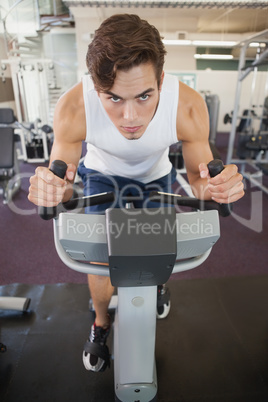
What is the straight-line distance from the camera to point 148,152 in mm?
1254

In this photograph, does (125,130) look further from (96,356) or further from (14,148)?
(14,148)

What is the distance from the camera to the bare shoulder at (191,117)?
4.01ft

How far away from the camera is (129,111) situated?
87cm

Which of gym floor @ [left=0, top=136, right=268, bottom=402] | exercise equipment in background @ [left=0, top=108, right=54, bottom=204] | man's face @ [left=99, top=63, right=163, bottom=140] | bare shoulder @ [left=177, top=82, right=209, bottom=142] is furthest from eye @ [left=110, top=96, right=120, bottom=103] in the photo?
exercise equipment in background @ [left=0, top=108, right=54, bottom=204]

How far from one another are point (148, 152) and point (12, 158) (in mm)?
2605

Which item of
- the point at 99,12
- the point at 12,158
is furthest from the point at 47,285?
the point at 99,12

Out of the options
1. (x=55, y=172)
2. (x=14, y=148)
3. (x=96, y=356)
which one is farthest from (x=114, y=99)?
(x=14, y=148)

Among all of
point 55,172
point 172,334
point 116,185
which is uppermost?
point 55,172

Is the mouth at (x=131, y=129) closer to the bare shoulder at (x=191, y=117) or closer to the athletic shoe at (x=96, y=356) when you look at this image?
the bare shoulder at (x=191, y=117)

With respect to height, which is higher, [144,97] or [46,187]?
[144,97]

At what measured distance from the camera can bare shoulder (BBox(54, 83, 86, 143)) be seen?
1.20m

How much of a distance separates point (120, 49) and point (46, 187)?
17.8 inches

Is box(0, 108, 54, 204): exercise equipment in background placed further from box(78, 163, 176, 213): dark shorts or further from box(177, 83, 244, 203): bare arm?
box(177, 83, 244, 203): bare arm

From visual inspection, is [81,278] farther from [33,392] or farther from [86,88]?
[86,88]
